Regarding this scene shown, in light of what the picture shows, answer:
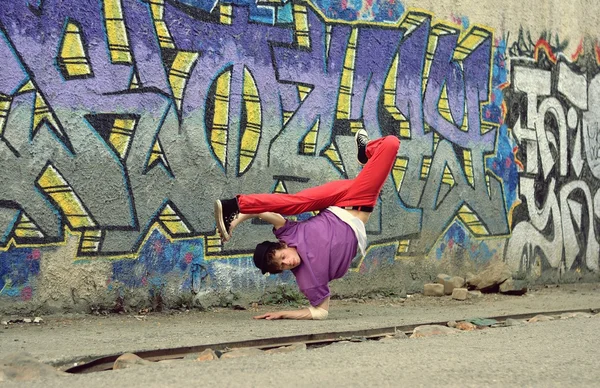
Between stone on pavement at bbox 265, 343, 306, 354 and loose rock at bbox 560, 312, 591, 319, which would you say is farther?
loose rock at bbox 560, 312, 591, 319

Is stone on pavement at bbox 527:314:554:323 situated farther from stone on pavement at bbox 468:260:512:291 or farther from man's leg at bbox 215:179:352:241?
man's leg at bbox 215:179:352:241

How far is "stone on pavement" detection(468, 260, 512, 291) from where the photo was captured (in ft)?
32.2

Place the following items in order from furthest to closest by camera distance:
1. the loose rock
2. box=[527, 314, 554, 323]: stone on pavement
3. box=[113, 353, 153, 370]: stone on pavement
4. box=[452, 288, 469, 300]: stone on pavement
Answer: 1. box=[452, 288, 469, 300]: stone on pavement
2. the loose rock
3. box=[527, 314, 554, 323]: stone on pavement
4. box=[113, 353, 153, 370]: stone on pavement

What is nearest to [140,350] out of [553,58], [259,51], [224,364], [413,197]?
[224,364]

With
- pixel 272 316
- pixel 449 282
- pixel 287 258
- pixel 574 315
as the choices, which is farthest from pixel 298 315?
pixel 449 282

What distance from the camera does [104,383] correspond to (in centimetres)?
411

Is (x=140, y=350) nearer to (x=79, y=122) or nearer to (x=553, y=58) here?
(x=79, y=122)

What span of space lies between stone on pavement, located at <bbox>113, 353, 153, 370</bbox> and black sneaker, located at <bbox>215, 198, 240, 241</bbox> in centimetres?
158

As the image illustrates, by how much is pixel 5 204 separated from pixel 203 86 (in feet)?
6.92

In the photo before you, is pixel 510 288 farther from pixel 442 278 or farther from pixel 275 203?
pixel 275 203

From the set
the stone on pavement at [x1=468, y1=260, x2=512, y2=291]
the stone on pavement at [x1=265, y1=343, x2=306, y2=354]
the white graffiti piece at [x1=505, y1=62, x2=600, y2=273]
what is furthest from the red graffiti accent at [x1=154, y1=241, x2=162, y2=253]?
the white graffiti piece at [x1=505, y1=62, x2=600, y2=273]

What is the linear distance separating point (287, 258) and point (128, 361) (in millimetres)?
2010

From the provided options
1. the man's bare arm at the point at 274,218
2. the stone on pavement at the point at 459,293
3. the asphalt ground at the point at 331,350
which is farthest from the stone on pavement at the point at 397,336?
the stone on pavement at the point at 459,293

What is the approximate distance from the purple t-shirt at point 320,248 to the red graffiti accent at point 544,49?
217 inches
